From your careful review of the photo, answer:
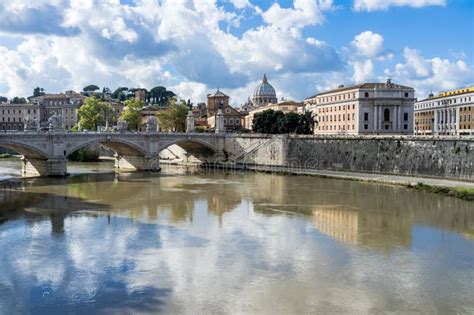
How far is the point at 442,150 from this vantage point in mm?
34125

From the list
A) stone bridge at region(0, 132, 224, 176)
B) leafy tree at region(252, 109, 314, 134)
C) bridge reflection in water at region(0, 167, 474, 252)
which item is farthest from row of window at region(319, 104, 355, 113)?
bridge reflection in water at region(0, 167, 474, 252)

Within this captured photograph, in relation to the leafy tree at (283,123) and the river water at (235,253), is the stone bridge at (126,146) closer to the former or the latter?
the river water at (235,253)

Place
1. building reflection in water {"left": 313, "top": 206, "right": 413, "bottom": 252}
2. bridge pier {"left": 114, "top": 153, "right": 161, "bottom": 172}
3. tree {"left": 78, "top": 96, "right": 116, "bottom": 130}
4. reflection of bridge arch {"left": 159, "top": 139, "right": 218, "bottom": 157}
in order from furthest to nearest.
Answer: tree {"left": 78, "top": 96, "right": 116, "bottom": 130}
reflection of bridge arch {"left": 159, "top": 139, "right": 218, "bottom": 157}
bridge pier {"left": 114, "top": 153, "right": 161, "bottom": 172}
building reflection in water {"left": 313, "top": 206, "right": 413, "bottom": 252}

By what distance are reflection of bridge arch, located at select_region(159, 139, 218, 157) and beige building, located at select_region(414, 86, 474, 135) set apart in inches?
1066

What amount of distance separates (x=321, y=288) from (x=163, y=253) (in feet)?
17.6

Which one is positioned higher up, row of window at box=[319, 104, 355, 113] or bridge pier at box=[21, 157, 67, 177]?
row of window at box=[319, 104, 355, 113]

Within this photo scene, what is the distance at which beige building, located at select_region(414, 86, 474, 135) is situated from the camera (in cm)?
6356

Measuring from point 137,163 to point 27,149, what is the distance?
34.6 feet

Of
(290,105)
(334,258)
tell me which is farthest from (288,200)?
(290,105)

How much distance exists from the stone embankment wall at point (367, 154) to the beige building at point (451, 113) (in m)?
22.1

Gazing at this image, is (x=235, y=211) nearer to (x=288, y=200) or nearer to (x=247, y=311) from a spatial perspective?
(x=288, y=200)

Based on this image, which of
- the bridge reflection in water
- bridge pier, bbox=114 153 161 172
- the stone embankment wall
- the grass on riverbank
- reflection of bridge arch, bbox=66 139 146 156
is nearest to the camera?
the bridge reflection in water

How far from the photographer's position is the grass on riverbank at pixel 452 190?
26.2 m

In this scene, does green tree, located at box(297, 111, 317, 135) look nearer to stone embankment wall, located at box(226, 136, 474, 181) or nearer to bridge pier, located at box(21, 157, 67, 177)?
stone embankment wall, located at box(226, 136, 474, 181)
